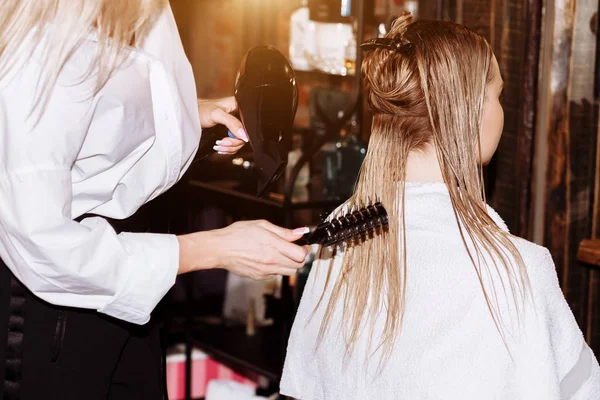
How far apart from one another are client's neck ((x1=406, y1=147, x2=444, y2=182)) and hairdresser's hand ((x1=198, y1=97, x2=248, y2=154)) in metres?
0.29

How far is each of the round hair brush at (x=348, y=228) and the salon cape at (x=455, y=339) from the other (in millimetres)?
158

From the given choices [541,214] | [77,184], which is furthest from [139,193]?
[541,214]

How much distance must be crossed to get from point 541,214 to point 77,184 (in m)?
1.59

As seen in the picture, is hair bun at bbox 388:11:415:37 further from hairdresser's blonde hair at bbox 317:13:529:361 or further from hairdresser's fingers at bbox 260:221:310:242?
hairdresser's fingers at bbox 260:221:310:242

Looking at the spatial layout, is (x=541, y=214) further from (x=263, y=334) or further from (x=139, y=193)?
(x=139, y=193)

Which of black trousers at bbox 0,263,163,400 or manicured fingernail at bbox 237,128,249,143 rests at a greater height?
manicured fingernail at bbox 237,128,249,143

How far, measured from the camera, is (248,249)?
1.26 m

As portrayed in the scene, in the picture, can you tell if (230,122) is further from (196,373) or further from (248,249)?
(196,373)

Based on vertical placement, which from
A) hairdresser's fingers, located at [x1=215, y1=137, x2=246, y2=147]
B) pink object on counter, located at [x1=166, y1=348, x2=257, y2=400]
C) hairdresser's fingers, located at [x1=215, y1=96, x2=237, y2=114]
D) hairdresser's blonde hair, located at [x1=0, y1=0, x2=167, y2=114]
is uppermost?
hairdresser's blonde hair, located at [x1=0, y1=0, x2=167, y2=114]

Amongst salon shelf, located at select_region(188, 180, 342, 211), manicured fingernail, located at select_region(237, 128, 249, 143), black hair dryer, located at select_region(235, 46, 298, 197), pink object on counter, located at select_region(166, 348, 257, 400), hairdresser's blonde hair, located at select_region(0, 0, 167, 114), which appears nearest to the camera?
A: hairdresser's blonde hair, located at select_region(0, 0, 167, 114)

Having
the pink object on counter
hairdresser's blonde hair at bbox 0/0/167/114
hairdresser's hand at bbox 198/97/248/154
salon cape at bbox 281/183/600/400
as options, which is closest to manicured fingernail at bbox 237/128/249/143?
hairdresser's hand at bbox 198/97/248/154

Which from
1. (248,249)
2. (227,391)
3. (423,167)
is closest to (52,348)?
(248,249)

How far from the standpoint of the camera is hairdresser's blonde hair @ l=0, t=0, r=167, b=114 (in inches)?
42.9

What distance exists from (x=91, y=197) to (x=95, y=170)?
0.05m
